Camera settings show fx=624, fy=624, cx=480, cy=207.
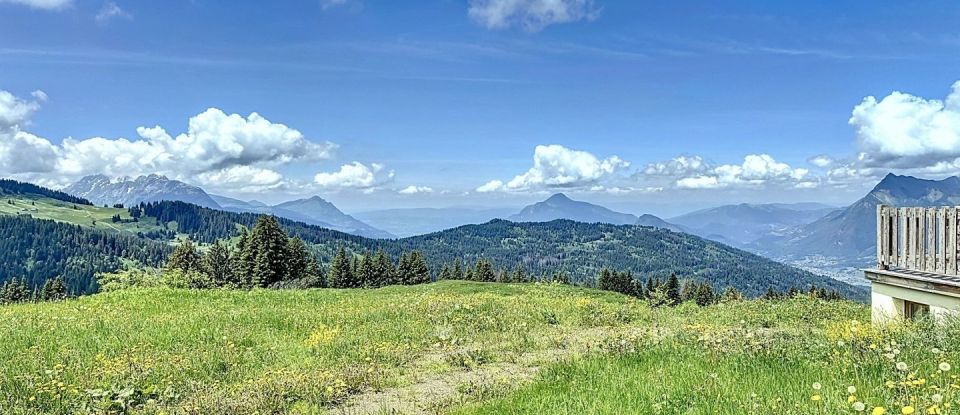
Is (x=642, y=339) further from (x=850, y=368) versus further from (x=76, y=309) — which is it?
(x=76, y=309)

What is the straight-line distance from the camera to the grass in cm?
732

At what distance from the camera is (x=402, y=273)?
10612 centimetres

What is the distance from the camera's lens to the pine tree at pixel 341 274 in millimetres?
105500

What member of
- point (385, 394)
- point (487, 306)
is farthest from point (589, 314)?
point (385, 394)

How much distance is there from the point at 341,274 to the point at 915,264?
99.8m

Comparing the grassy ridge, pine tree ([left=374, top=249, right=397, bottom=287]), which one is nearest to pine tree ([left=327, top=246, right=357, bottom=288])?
pine tree ([left=374, top=249, right=397, bottom=287])

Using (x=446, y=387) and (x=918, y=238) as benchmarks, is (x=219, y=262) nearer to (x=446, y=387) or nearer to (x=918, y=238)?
(x=446, y=387)

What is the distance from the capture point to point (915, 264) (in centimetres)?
1383

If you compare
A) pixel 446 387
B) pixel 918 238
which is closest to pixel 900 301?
pixel 918 238

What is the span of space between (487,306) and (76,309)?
1375 centimetres

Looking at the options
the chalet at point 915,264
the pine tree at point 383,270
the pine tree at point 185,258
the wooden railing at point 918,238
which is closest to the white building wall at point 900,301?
the chalet at point 915,264

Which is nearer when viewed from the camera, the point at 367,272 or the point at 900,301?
the point at 900,301

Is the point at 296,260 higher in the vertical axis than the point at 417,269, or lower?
higher

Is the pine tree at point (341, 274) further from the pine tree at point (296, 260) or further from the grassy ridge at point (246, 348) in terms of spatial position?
the grassy ridge at point (246, 348)
